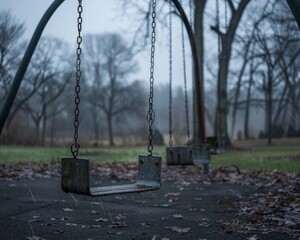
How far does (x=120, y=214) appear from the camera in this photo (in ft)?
21.2

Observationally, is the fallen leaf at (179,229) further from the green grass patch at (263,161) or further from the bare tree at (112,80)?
the bare tree at (112,80)

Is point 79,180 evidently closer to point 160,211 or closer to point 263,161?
point 160,211

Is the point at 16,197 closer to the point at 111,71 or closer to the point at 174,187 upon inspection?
the point at 174,187

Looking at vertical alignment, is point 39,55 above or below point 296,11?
above

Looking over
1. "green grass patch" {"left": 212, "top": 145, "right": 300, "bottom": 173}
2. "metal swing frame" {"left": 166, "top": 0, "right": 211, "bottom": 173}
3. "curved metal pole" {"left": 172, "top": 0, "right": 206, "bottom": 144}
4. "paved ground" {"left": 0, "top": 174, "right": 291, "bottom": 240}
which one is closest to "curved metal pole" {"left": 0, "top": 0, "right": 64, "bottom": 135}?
"paved ground" {"left": 0, "top": 174, "right": 291, "bottom": 240}

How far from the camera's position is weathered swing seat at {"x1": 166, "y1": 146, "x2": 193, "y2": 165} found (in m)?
7.73

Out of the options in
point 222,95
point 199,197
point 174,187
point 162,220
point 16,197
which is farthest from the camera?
point 222,95

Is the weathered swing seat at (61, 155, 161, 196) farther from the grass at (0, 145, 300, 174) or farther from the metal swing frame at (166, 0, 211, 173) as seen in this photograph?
the grass at (0, 145, 300, 174)

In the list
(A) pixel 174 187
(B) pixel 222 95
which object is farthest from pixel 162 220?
(B) pixel 222 95

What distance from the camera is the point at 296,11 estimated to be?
211 inches

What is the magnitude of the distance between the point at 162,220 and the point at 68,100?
159ft

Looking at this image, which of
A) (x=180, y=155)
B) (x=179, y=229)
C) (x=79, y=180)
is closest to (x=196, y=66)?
(x=180, y=155)

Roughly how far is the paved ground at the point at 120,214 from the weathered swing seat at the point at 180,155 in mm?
676

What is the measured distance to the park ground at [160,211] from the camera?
523 cm
